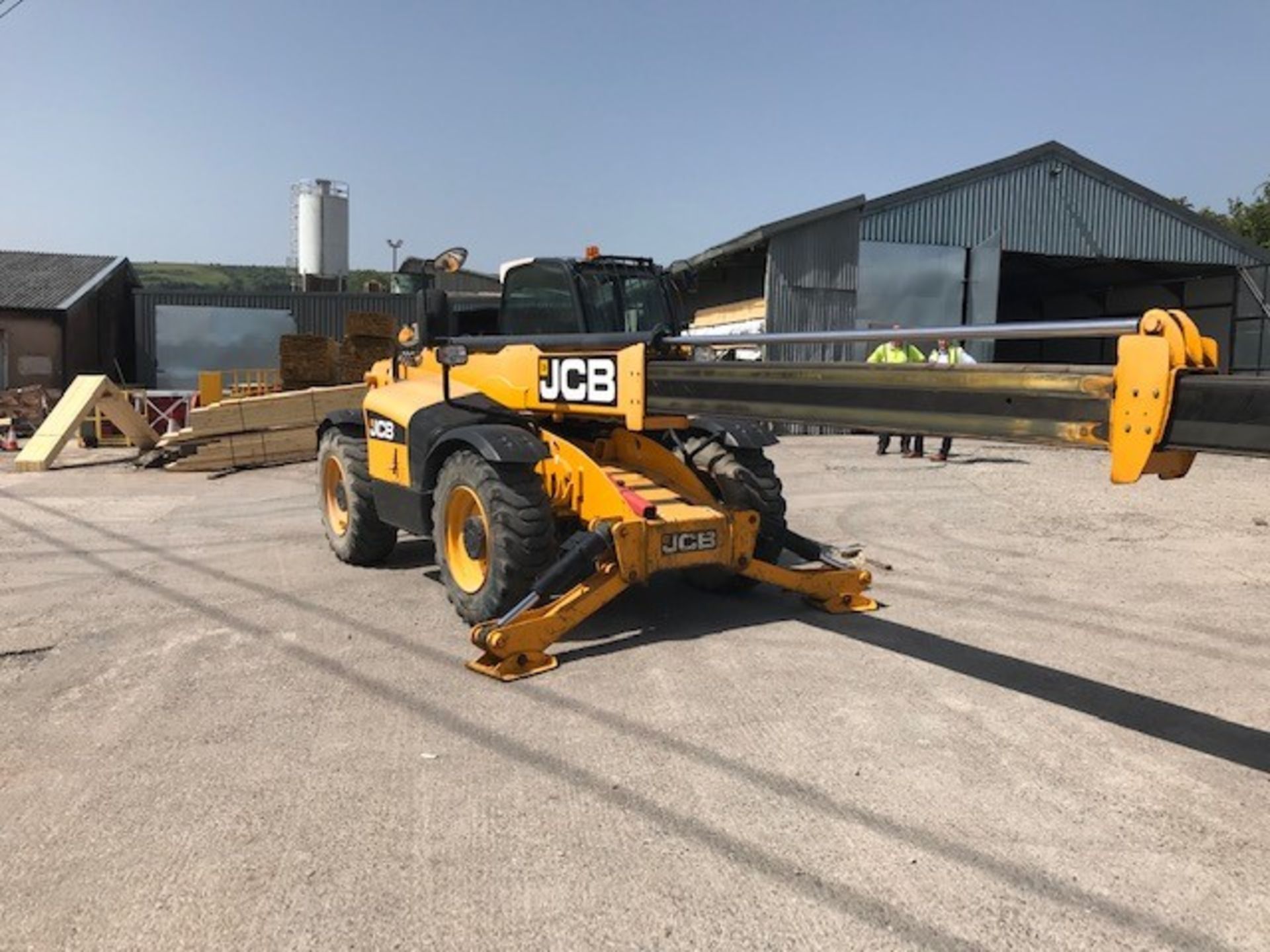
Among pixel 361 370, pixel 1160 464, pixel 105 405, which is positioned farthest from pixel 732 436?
pixel 105 405

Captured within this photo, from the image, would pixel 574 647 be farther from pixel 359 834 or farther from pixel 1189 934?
pixel 1189 934

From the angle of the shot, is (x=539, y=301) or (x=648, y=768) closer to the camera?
(x=648, y=768)

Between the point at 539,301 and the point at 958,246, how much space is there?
56.1ft

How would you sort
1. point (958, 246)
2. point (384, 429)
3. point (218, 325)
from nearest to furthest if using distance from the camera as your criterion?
point (384, 429) → point (958, 246) → point (218, 325)

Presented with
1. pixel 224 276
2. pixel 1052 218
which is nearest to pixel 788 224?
pixel 1052 218

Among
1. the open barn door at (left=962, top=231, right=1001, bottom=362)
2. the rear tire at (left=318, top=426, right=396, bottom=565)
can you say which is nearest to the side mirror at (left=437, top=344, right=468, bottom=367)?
the rear tire at (left=318, top=426, right=396, bottom=565)

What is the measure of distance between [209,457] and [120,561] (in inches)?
295

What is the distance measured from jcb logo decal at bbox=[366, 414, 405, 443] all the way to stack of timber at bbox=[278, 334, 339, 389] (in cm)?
1066

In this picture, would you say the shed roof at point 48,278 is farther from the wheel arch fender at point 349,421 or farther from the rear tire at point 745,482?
the rear tire at point 745,482

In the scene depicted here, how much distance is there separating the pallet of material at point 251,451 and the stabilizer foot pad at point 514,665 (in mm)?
10900

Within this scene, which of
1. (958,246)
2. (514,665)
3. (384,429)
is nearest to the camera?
(514,665)

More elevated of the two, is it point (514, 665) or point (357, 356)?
point (357, 356)

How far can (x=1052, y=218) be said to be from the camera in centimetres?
2203

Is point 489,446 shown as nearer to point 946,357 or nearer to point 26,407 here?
point 946,357
